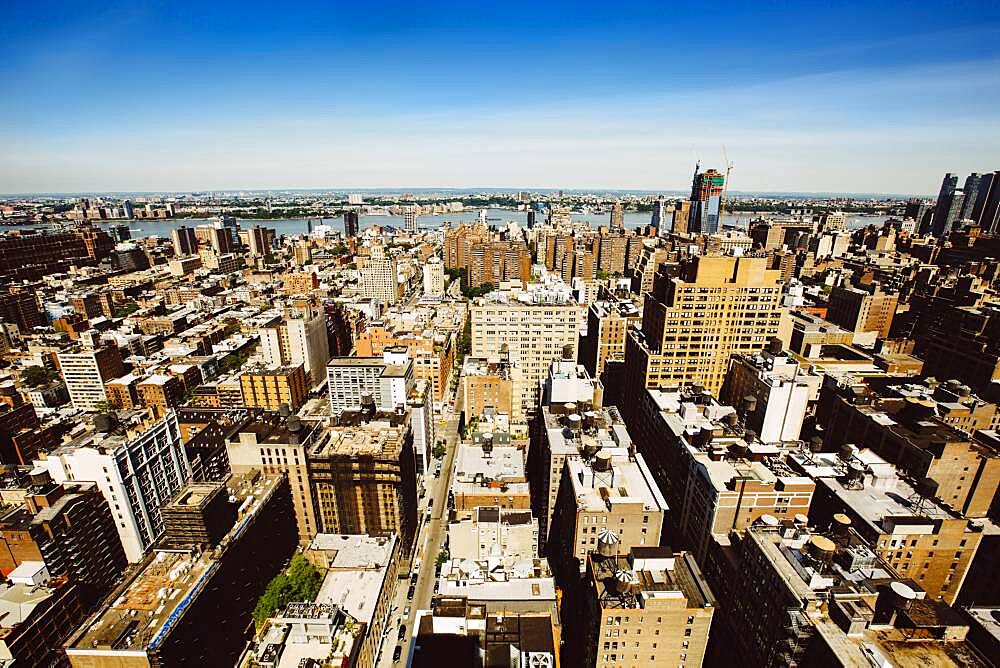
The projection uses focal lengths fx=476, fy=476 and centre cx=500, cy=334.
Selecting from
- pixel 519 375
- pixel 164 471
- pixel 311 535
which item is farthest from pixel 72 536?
pixel 519 375

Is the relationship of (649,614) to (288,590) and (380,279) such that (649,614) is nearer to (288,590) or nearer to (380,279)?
(288,590)

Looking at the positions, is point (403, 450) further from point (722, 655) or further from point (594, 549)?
point (722, 655)

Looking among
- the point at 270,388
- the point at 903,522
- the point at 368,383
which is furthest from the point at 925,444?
the point at 270,388

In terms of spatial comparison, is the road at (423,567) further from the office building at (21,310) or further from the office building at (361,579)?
the office building at (21,310)

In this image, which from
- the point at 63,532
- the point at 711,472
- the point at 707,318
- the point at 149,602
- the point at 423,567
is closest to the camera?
the point at 149,602

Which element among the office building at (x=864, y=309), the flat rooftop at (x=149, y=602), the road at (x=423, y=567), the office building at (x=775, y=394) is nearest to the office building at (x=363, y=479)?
the road at (x=423, y=567)

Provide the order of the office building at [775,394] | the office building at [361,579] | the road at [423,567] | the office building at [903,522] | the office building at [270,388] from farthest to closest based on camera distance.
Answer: the office building at [270,388] < the office building at [775,394] < the road at [423,567] < the office building at [361,579] < the office building at [903,522]
